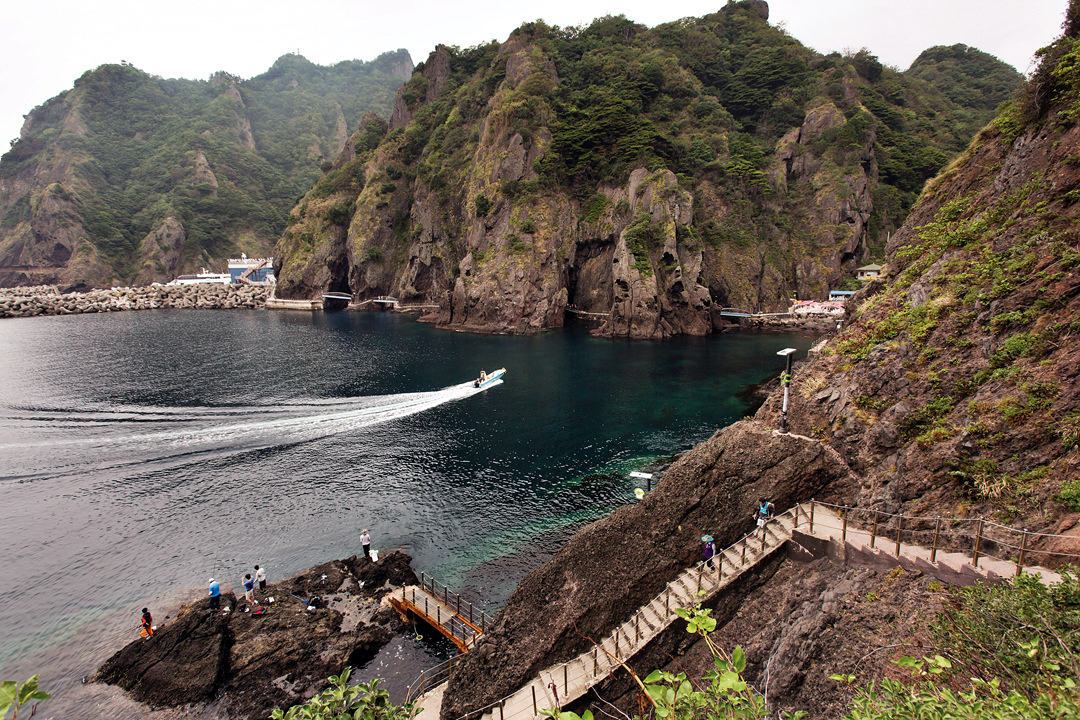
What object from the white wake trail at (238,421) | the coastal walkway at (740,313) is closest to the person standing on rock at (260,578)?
the white wake trail at (238,421)

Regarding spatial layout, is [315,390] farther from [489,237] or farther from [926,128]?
[926,128]

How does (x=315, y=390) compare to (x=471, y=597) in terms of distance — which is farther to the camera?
(x=315, y=390)

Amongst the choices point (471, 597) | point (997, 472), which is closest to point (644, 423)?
point (471, 597)

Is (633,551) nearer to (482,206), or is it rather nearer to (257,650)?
(257,650)

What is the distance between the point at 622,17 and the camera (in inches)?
→ 4508

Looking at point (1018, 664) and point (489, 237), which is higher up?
point (489, 237)

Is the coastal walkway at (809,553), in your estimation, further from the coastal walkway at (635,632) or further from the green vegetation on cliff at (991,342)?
the green vegetation on cliff at (991,342)

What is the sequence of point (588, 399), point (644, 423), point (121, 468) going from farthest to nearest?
point (588, 399) < point (644, 423) < point (121, 468)

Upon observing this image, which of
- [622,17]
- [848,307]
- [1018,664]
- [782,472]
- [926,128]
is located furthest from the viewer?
[622,17]

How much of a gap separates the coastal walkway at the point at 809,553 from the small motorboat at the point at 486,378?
117ft

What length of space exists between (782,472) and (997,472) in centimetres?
556

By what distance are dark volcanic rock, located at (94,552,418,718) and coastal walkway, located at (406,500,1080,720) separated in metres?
4.58

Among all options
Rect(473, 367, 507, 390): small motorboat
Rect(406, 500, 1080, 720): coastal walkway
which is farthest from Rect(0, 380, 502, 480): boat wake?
Rect(406, 500, 1080, 720): coastal walkway

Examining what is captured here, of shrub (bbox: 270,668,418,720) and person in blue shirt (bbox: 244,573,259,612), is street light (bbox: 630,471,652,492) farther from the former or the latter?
shrub (bbox: 270,668,418,720)
